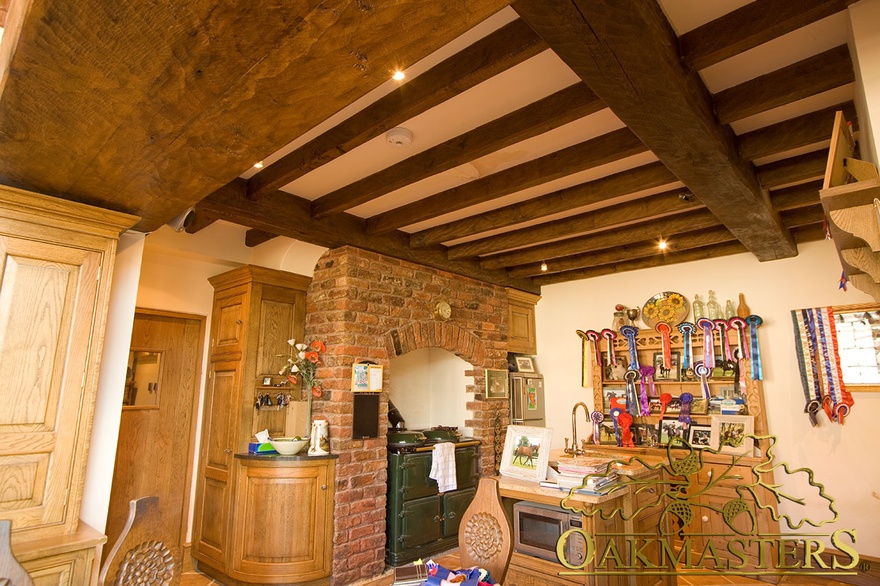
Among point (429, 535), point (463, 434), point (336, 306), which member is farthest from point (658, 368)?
point (336, 306)

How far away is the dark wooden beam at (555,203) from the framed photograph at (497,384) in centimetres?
168

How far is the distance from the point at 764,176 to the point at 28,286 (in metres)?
4.12

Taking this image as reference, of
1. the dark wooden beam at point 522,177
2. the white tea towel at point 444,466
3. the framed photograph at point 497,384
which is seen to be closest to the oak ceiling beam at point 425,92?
the dark wooden beam at point 522,177

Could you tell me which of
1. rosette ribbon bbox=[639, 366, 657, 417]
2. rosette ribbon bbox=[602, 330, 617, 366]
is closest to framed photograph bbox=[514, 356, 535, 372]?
rosette ribbon bbox=[602, 330, 617, 366]

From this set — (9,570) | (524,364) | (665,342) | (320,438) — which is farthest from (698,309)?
(9,570)

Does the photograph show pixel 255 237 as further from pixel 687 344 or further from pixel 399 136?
pixel 687 344

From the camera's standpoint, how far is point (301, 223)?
12.1ft

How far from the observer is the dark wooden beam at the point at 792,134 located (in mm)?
2465

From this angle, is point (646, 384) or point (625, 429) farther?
point (646, 384)

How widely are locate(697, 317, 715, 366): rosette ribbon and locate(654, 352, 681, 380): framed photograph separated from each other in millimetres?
290

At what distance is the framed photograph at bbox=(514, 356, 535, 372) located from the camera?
568 cm

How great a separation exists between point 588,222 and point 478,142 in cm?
166

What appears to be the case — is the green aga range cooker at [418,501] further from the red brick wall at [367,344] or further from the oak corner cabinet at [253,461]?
the oak corner cabinet at [253,461]

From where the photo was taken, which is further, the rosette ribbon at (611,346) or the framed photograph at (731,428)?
the rosette ribbon at (611,346)
